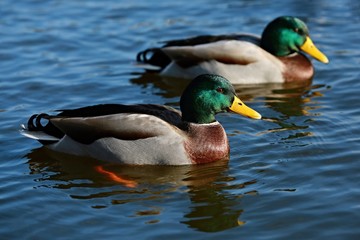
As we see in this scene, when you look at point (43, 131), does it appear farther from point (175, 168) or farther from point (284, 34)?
point (284, 34)

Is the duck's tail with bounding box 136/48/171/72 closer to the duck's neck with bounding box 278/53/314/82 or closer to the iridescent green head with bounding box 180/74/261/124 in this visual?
the duck's neck with bounding box 278/53/314/82

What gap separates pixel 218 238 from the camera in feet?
24.2

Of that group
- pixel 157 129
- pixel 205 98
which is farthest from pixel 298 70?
pixel 157 129

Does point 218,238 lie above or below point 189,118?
below

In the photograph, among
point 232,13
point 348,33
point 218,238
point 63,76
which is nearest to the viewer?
point 218,238

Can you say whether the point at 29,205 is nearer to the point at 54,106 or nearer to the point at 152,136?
the point at 152,136

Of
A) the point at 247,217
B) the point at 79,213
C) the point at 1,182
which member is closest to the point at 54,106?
the point at 1,182

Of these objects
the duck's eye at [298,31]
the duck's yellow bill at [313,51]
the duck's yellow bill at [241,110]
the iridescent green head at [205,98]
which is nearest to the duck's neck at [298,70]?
the duck's yellow bill at [313,51]

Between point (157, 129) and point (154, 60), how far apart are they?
4.00 meters

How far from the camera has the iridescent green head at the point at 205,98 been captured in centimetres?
909

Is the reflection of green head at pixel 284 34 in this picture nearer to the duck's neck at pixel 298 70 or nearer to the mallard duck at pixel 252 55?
the mallard duck at pixel 252 55

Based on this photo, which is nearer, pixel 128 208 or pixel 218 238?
pixel 218 238

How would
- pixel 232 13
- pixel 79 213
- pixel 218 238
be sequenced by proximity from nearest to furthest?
pixel 218 238 → pixel 79 213 → pixel 232 13

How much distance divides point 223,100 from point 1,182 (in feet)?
8.07
